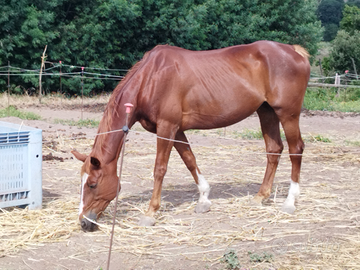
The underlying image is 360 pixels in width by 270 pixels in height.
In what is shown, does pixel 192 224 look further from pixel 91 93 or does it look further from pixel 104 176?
pixel 91 93

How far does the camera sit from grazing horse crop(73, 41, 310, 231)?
15.3 ft

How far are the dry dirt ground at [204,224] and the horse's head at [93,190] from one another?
183mm

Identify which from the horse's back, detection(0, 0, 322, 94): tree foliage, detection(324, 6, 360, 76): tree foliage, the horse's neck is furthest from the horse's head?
detection(324, 6, 360, 76): tree foliage

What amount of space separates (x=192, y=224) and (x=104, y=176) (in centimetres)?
111

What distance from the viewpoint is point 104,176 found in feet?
15.1

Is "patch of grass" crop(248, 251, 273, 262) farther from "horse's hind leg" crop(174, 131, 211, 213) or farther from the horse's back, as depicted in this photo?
the horse's back

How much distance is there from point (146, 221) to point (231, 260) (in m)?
1.38

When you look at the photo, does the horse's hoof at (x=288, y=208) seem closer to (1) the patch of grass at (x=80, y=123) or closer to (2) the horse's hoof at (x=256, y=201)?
(2) the horse's hoof at (x=256, y=201)

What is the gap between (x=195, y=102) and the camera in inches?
204

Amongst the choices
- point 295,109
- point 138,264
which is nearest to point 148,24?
point 295,109

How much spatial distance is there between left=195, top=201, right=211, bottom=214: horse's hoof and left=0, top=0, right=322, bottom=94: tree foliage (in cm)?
1552

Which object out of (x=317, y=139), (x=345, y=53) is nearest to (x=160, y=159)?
(x=317, y=139)

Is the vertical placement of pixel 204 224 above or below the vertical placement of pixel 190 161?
below

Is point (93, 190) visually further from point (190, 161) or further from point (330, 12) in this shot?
point (330, 12)
